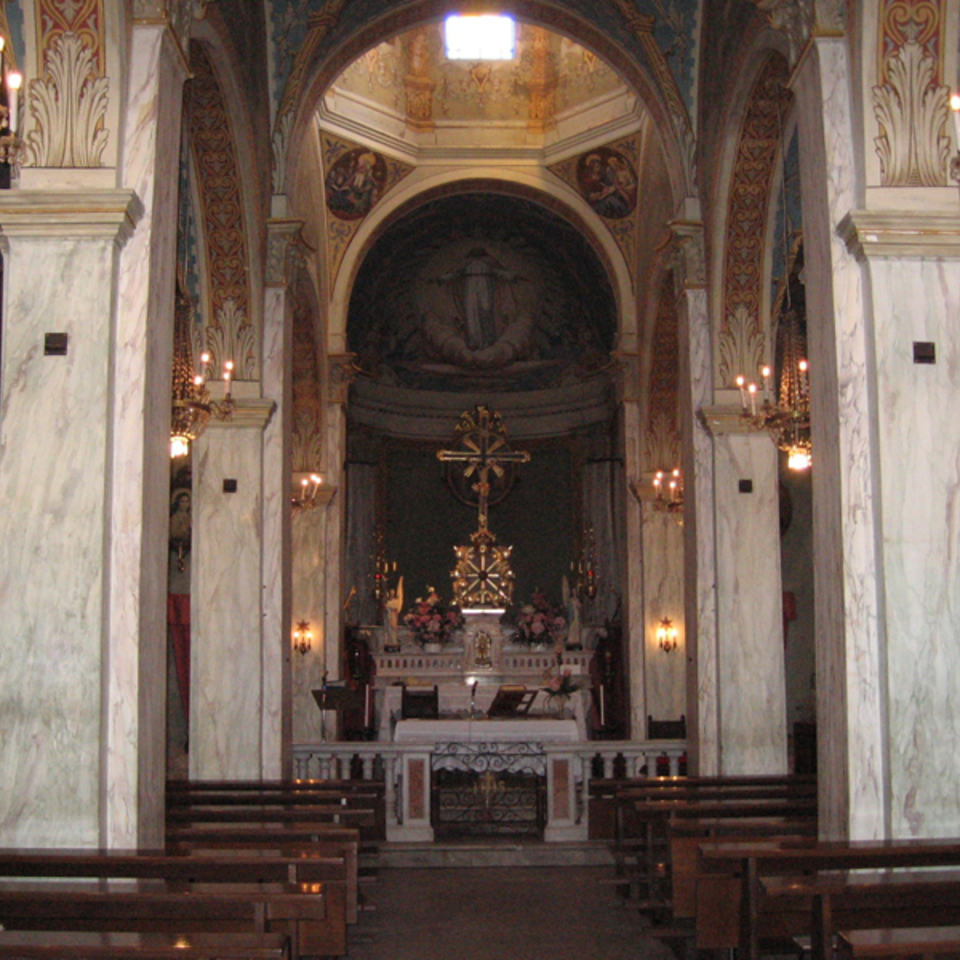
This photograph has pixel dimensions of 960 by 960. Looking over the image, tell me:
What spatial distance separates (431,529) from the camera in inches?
821

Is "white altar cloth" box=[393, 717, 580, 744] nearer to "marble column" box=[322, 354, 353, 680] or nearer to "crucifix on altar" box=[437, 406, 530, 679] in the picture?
"marble column" box=[322, 354, 353, 680]

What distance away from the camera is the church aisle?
757 centimetres

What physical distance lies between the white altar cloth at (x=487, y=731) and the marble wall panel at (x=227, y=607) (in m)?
1.73

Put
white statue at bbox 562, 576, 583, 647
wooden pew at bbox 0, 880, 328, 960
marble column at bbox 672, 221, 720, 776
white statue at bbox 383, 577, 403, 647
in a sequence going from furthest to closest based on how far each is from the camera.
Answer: white statue at bbox 562, 576, 583, 647 → white statue at bbox 383, 577, 403, 647 → marble column at bbox 672, 221, 720, 776 → wooden pew at bbox 0, 880, 328, 960

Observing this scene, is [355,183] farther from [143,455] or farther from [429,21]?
[143,455]

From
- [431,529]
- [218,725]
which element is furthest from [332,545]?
[218,725]

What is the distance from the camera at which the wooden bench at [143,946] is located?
389 centimetres

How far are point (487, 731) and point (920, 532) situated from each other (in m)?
6.19

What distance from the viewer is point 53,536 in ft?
20.7

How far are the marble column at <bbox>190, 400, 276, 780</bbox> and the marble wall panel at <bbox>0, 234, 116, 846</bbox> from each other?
458cm

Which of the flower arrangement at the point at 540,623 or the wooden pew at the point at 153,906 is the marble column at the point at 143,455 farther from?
the flower arrangement at the point at 540,623

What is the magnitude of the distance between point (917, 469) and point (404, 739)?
6628mm

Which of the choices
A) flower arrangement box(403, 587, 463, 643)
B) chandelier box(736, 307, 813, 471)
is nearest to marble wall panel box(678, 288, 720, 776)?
chandelier box(736, 307, 813, 471)

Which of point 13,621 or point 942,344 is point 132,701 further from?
point 942,344
